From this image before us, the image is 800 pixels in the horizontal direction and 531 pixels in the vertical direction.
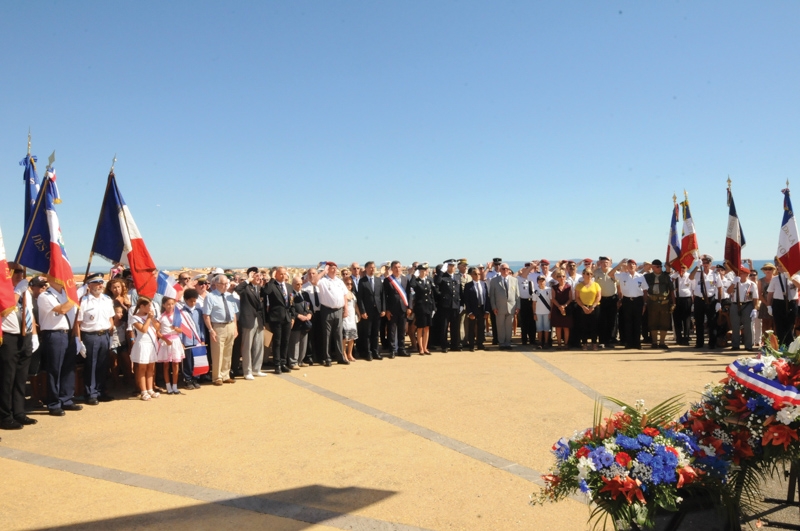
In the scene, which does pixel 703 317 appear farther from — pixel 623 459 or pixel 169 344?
pixel 623 459

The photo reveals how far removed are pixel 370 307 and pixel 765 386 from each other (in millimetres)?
9369

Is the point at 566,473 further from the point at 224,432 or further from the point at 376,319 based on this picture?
the point at 376,319

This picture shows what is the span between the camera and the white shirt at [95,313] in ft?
26.5

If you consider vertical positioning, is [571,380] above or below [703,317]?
below

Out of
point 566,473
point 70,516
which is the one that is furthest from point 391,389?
point 566,473

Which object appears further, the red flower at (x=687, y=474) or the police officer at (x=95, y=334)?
the police officer at (x=95, y=334)

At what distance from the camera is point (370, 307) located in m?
12.2

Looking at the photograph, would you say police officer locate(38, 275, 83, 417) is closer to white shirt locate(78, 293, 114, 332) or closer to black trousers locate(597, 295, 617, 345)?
white shirt locate(78, 293, 114, 332)

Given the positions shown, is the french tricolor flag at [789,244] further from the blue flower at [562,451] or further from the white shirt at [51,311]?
the white shirt at [51,311]

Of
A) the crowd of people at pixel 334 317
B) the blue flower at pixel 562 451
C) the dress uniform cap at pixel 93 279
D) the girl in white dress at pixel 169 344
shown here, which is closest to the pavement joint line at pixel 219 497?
the blue flower at pixel 562 451

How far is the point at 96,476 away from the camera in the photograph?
17.3ft

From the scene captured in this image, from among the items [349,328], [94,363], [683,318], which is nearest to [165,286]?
[94,363]

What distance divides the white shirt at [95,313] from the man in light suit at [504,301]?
26.5ft

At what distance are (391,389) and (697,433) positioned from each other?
584 centimetres
